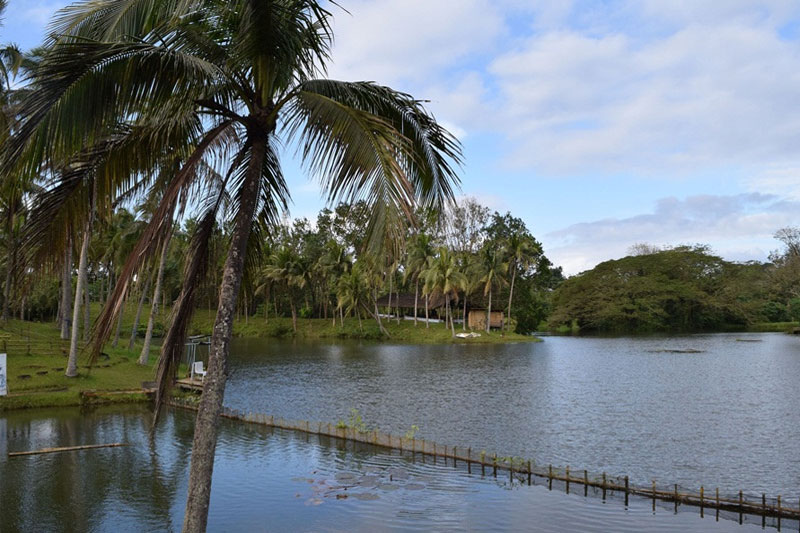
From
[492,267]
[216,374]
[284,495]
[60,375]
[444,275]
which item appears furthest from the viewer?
[492,267]

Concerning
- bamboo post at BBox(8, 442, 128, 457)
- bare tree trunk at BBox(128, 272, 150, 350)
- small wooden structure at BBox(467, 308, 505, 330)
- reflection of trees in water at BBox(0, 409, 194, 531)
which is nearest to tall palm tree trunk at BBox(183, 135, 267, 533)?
reflection of trees in water at BBox(0, 409, 194, 531)

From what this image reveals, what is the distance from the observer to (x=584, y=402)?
1197 inches

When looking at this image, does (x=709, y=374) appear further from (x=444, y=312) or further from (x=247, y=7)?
(x=444, y=312)

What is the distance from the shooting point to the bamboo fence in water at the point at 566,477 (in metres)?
14.2

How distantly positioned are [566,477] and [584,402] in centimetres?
1469

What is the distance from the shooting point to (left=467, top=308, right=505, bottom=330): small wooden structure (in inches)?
2987

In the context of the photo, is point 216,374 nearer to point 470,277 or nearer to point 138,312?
point 138,312

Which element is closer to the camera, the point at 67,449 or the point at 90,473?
the point at 90,473

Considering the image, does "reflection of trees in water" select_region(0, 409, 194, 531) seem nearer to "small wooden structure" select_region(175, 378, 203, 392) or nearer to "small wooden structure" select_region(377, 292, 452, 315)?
"small wooden structure" select_region(175, 378, 203, 392)

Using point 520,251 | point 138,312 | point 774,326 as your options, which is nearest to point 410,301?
point 520,251

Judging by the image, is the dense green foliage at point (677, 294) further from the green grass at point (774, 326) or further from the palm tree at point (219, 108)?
the palm tree at point (219, 108)

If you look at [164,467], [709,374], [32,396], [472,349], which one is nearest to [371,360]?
[472,349]

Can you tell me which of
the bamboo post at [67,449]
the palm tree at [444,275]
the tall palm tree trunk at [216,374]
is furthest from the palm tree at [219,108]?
the palm tree at [444,275]

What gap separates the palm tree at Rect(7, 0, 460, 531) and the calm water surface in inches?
586
